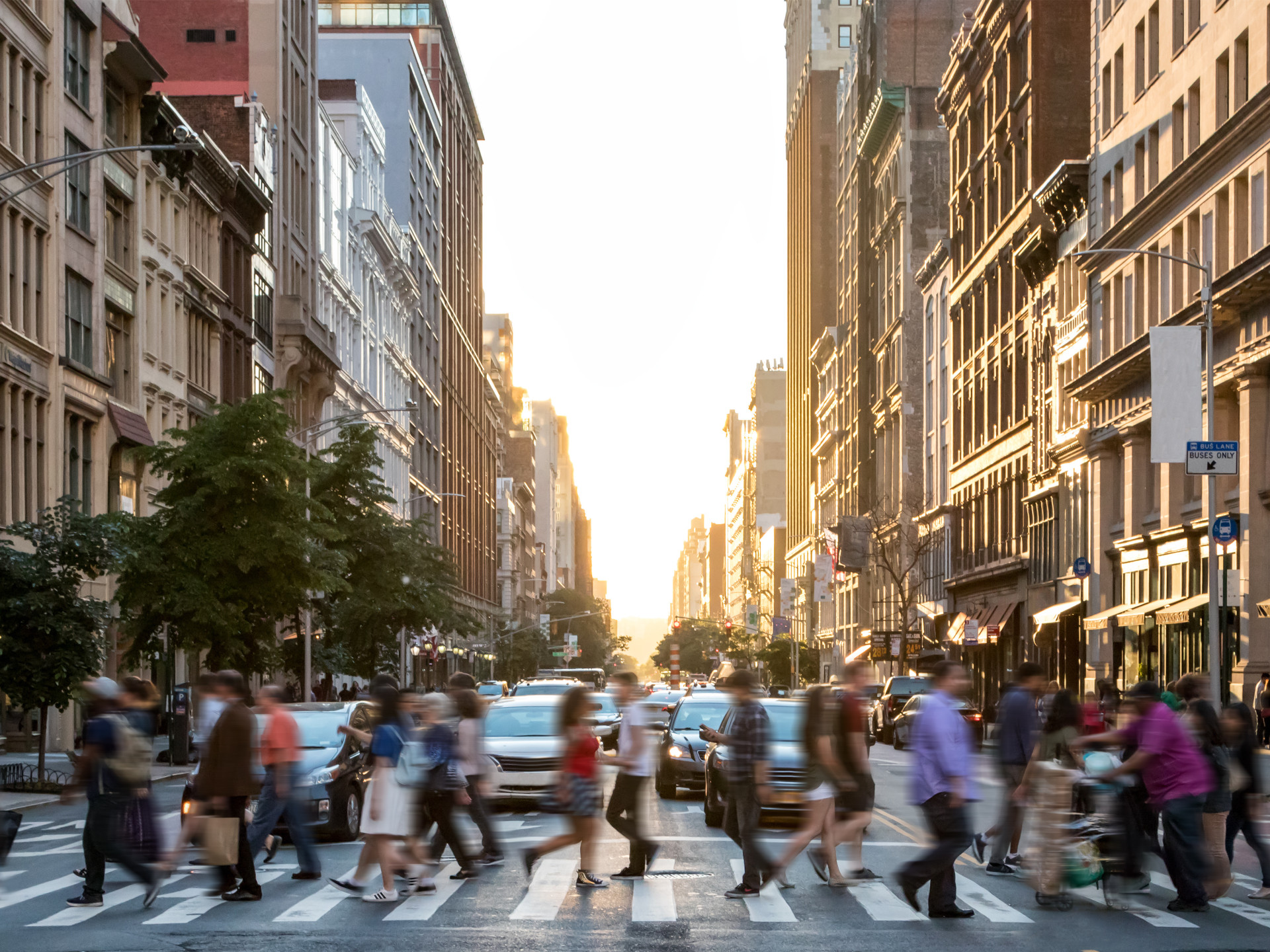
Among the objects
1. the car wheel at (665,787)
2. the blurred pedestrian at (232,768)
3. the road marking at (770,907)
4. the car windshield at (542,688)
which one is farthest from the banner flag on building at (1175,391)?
the blurred pedestrian at (232,768)

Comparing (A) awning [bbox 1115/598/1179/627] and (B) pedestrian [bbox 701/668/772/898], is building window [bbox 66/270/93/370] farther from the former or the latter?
(B) pedestrian [bbox 701/668/772/898]

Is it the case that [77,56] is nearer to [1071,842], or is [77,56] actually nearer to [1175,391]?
[1175,391]

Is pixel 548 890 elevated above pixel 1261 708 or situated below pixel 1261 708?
below

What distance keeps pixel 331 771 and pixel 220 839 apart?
4898 millimetres

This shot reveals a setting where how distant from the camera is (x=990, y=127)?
66438 millimetres

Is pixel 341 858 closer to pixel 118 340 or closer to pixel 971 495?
pixel 118 340

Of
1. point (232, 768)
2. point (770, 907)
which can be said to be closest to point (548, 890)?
point (770, 907)

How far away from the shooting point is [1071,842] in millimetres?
14125

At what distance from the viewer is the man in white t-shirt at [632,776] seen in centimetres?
1564

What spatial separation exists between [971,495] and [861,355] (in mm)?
34594

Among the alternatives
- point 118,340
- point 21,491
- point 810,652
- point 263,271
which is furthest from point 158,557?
point 810,652

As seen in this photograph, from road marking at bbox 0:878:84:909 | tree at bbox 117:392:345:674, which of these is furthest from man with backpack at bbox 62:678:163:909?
tree at bbox 117:392:345:674

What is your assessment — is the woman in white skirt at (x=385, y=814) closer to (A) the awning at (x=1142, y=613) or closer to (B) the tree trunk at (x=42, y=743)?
(B) the tree trunk at (x=42, y=743)

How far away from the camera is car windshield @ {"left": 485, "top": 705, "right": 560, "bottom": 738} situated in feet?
82.4
